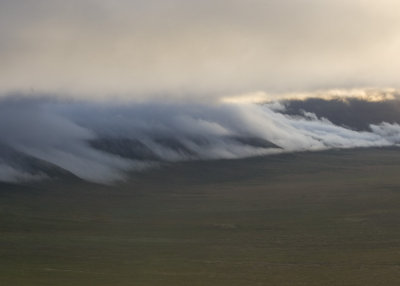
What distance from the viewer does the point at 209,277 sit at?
13375cm

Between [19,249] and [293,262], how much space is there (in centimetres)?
7218

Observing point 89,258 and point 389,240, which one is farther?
point 389,240

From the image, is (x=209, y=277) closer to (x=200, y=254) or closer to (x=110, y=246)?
(x=200, y=254)

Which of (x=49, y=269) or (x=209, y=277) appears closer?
(x=209, y=277)

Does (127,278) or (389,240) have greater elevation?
(389,240)

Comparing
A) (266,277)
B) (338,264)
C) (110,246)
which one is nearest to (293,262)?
(338,264)

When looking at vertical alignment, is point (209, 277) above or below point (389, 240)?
below

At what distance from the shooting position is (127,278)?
132 meters

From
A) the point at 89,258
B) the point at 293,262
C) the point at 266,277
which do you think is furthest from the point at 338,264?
the point at 89,258

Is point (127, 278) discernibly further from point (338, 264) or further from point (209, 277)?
point (338, 264)

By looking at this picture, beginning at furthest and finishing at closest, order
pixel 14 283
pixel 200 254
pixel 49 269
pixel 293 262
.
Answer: pixel 200 254 < pixel 293 262 < pixel 49 269 < pixel 14 283

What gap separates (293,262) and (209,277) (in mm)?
29351

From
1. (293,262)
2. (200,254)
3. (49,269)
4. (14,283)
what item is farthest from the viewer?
(200,254)

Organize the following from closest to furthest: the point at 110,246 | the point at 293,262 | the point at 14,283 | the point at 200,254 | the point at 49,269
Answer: the point at 14,283 < the point at 49,269 < the point at 293,262 < the point at 200,254 < the point at 110,246
